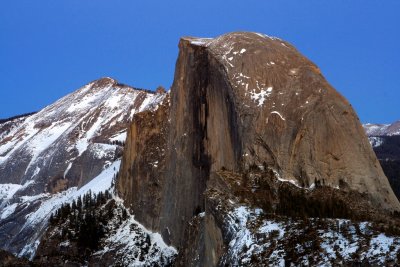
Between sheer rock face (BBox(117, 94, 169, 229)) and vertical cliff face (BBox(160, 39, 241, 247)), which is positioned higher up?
sheer rock face (BBox(117, 94, 169, 229))

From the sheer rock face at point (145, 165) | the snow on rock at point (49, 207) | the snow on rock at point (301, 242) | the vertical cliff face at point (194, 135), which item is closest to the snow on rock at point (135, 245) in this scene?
the sheer rock face at point (145, 165)

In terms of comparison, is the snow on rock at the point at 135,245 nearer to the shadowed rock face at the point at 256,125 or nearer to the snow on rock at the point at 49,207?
the shadowed rock face at the point at 256,125

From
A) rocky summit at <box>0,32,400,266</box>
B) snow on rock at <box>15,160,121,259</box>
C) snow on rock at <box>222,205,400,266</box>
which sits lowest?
snow on rock at <box>222,205,400,266</box>

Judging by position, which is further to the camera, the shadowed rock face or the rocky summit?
the shadowed rock face

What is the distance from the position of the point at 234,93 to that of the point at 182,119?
662 inches

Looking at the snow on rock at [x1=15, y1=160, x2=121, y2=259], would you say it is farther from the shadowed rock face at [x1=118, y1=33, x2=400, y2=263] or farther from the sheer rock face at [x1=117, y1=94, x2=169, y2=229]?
the shadowed rock face at [x1=118, y1=33, x2=400, y2=263]

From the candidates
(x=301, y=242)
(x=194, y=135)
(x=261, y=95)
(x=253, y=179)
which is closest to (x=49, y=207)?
(x=194, y=135)

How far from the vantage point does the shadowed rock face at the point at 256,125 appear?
2260 inches

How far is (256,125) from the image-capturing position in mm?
61062

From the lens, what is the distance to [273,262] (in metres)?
35.8

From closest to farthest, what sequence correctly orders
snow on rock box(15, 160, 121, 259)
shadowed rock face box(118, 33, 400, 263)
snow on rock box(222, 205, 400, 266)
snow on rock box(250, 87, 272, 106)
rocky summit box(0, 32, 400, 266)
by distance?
snow on rock box(222, 205, 400, 266) < rocky summit box(0, 32, 400, 266) < shadowed rock face box(118, 33, 400, 263) < snow on rock box(250, 87, 272, 106) < snow on rock box(15, 160, 121, 259)

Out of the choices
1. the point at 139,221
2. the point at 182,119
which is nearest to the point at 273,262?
the point at 182,119

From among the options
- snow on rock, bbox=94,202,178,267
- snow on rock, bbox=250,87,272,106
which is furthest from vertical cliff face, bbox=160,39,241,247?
snow on rock, bbox=94,202,178,267

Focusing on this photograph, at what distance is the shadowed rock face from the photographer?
5741 cm
